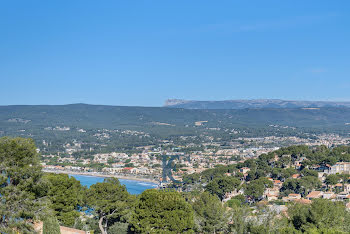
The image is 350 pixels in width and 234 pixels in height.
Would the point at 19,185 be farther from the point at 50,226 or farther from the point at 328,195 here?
the point at 328,195

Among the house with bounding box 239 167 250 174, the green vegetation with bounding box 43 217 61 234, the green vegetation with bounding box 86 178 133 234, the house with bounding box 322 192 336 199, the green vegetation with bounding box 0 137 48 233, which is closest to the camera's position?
the green vegetation with bounding box 0 137 48 233

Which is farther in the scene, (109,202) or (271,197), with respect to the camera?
(271,197)

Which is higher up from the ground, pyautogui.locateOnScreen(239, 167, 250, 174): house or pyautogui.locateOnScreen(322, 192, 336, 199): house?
pyautogui.locateOnScreen(239, 167, 250, 174): house

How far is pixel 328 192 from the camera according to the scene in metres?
28.9

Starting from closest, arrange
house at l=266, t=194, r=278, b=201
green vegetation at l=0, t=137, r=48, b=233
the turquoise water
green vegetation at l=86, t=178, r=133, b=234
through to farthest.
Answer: green vegetation at l=0, t=137, r=48, b=233 < green vegetation at l=86, t=178, r=133, b=234 < house at l=266, t=194, r=278, b=201 < the turquoise water

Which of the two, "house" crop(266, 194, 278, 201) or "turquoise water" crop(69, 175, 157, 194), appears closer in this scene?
"house" crop(266, 194, 278, 201)

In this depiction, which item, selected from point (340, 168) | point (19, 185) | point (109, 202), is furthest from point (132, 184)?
point (19, 185)

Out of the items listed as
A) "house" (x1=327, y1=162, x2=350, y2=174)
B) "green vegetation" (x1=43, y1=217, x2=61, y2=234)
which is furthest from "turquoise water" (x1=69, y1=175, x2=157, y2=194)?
"green vegetation" (x1=43, y1=217, x2=61, y2=234)

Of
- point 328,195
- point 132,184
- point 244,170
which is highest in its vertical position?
point 244,170

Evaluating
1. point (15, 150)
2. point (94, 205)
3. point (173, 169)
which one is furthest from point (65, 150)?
point (15, 150)

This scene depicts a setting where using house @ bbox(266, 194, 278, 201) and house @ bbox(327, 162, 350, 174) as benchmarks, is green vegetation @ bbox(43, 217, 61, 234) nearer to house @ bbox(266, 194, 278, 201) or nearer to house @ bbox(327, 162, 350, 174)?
house @ bbox(266, 194, 278, 201)

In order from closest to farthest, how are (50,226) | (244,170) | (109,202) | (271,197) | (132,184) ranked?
(50,226) < (109,202) < (271,197) < (244,170) < (132,184)

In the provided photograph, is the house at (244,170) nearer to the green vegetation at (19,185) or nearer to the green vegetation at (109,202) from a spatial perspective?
the green vegetation at (109,202)

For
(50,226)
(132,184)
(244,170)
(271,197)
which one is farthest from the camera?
(132,184)
